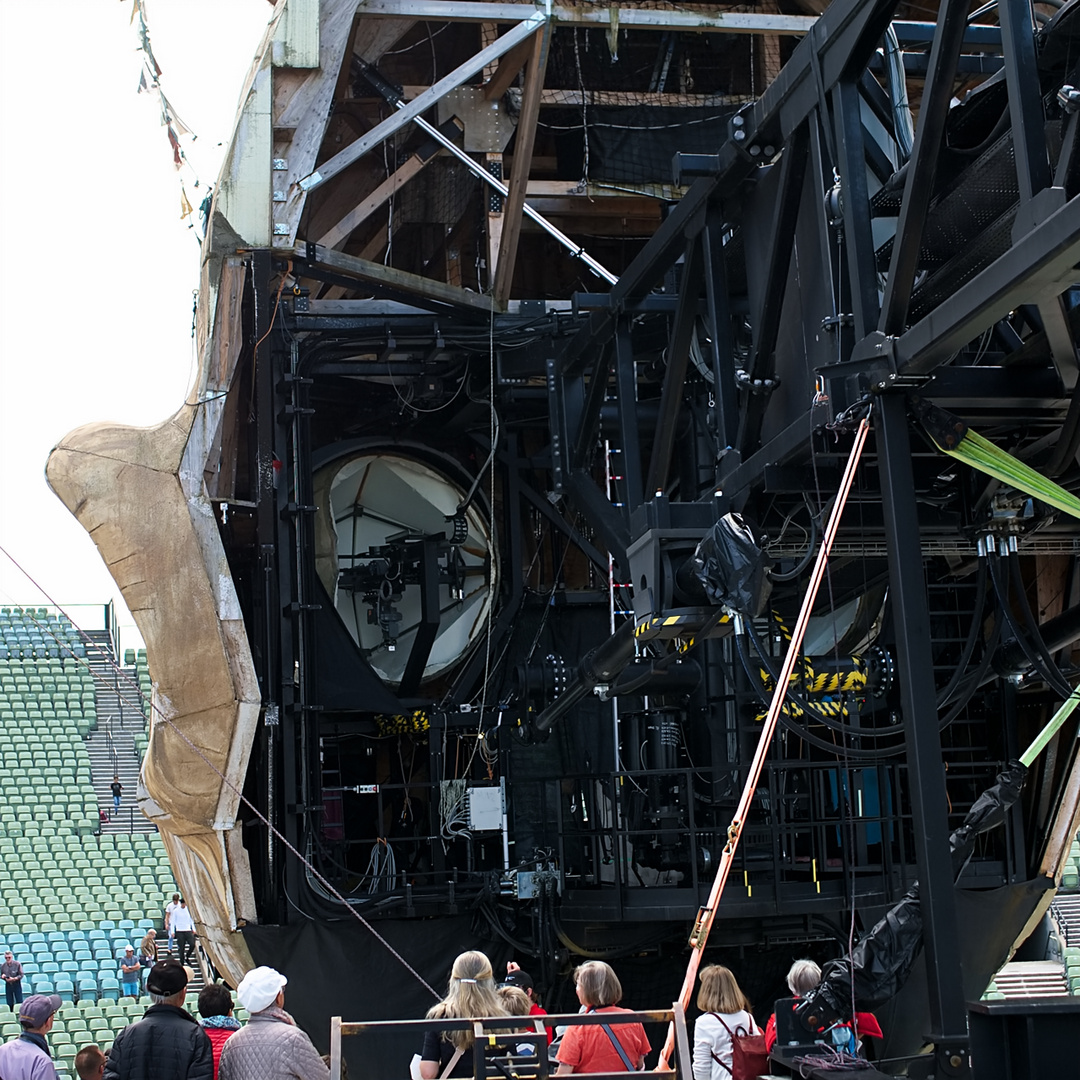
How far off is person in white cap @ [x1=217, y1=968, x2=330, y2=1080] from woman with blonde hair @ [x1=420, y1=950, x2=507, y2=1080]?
1.26 ft

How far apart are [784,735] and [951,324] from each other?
6344mm

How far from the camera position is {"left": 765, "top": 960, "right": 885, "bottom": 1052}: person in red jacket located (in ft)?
18.1

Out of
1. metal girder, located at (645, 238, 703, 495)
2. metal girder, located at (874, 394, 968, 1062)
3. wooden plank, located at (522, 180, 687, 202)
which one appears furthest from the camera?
wooden plank, located at (522, 180, 687, 202)

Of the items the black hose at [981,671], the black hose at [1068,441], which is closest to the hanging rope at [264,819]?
the black hose at [981,671]

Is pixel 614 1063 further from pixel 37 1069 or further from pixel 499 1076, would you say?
pixel 37 1069

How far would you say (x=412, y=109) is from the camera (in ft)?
33.8

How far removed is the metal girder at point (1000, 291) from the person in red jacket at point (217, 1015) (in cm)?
361

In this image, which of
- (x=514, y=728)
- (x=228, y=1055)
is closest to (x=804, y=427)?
(x=228, y=1055)

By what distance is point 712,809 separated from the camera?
10.8 meters

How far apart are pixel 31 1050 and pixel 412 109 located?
22.9 feet

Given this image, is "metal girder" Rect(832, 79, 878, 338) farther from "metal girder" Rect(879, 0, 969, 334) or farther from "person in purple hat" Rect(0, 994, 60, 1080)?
"person in purple hat" Rect(0, 994, 60, 1080)

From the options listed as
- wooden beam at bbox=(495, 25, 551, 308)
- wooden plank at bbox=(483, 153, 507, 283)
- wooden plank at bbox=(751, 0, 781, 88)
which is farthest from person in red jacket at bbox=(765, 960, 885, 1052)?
wooden plank at bbox=(751, 0, 781, 88)

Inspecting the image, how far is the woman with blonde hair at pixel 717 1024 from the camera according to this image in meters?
5.77

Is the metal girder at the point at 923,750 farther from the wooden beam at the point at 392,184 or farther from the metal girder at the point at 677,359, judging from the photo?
the wooden beam at the point at 392,184
